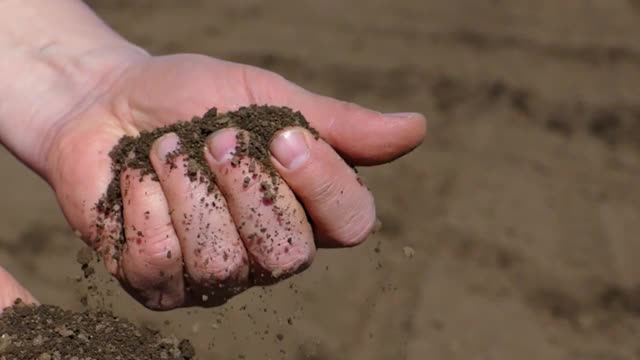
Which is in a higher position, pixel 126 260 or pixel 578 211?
pixel 126 260

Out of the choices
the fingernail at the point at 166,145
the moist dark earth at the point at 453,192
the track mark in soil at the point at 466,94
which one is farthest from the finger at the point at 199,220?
the track mark in soil at the point at 466,94

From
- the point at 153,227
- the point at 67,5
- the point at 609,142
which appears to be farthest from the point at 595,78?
the point at 153,227

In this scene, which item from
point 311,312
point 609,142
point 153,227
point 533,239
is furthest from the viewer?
point 609,142

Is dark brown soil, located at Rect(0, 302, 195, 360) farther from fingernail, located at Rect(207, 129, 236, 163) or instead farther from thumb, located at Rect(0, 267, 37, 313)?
fingernail, located at Rect(207, 129, 236, 163)

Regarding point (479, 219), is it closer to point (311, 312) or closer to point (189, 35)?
point (311, 312)

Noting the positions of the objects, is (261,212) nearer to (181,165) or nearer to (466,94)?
(181,165)
